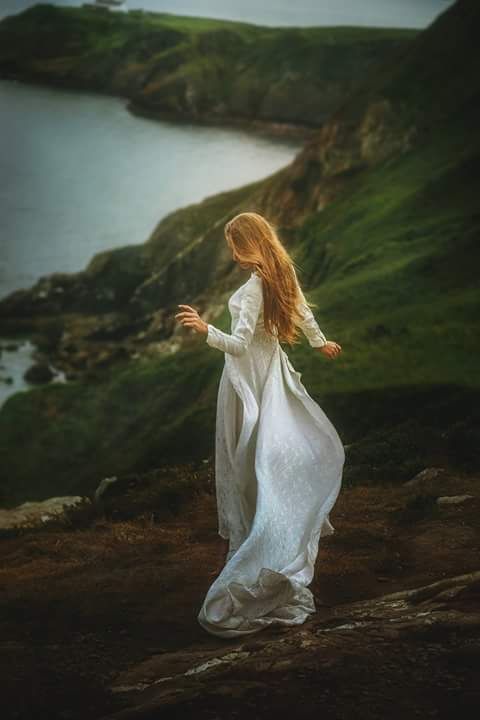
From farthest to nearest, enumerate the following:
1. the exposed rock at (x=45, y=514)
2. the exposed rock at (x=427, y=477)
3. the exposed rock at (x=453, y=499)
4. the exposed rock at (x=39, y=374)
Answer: the exposed rock at (x=39, y=374) < the exposed rock at (x=45, y=514) < the exposed rock at (x=427, y=477) < the exposed rock at (x=453, y=499)

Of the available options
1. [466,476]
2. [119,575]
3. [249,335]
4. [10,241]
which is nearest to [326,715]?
[249,335]

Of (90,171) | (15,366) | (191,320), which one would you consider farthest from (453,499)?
(90,171)

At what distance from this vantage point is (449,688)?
6.48 meters

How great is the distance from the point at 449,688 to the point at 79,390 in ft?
108

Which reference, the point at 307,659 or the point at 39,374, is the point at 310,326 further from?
the point at 39,374

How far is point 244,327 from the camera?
8312mm

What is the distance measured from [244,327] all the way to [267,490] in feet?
4.51

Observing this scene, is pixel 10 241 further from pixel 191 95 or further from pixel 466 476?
pixel 466 476

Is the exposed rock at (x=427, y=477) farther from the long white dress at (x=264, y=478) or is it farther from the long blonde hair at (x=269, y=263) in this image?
the long blonde hair at (x=269, y=263)

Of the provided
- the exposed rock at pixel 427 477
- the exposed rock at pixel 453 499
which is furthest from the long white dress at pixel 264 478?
the exposed rock at pixel 427 477

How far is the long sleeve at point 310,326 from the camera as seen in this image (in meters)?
8.66

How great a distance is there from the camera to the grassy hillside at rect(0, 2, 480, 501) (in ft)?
64.4

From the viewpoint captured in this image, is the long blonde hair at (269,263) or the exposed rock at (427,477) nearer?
the long blonde hair at (269,263)

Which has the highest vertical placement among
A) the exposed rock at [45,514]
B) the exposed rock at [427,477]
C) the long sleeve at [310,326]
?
the long sleeve at [310,326]
